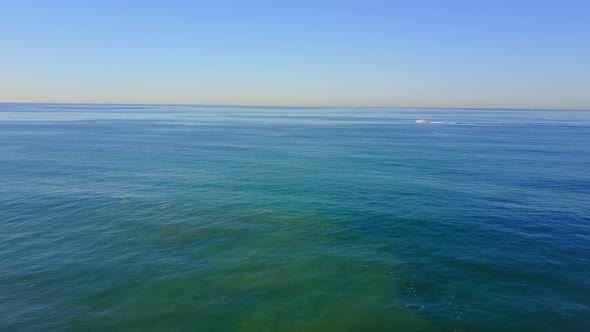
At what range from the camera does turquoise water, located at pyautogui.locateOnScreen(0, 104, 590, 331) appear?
→ 95.5 ft

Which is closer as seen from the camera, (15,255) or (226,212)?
(15,255)

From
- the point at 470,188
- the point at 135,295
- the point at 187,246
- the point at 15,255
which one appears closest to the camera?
the point at 135,295

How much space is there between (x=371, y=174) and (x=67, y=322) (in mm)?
56639

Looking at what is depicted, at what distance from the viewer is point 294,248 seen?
134 ft

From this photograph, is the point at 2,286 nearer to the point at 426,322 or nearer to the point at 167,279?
the point at 167,279

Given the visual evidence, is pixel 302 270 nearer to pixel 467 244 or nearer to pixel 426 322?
pixel 426 322

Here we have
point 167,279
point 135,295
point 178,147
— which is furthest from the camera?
point 178,147

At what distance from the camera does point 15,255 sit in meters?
38.7

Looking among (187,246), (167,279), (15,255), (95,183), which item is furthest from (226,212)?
(95,183)

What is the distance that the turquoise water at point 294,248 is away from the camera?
29.1 meters

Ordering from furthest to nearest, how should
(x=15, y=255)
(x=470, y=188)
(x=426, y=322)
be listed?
(x=470, y=188) → (x=15, y=255) → (x=426, y=322)

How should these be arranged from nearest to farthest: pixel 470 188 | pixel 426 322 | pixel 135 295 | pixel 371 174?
pixel 426 322, pixel 135 295, pixel 470 188, pixel 371 174

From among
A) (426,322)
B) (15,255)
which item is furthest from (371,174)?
(15,255)

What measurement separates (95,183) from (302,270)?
46.3 meters
